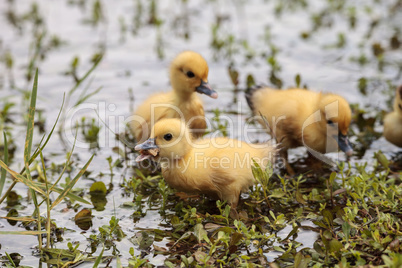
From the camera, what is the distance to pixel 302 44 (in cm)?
694

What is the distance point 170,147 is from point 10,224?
112 cm

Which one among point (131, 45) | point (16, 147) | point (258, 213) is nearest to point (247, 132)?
point (258, 213)

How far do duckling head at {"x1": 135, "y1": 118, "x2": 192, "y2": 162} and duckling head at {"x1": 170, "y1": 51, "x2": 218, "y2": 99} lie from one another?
3.10ft

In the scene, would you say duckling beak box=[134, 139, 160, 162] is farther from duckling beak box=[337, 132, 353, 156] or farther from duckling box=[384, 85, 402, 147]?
duckling box=[384, 85, 402, 147]

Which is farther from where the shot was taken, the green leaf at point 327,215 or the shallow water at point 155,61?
the shallow water at point 155,61

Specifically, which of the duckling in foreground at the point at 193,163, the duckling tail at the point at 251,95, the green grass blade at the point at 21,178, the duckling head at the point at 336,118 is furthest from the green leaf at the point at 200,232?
the duckling tail at the point at 251,95

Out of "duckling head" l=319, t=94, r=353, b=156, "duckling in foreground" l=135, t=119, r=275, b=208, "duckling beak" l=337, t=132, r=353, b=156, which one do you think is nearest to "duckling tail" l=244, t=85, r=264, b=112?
"duckling head" l=319, t=94, r=353, b=156

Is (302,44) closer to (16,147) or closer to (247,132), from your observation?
(247,132)

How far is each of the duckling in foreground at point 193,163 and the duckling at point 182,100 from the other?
2.75 feet

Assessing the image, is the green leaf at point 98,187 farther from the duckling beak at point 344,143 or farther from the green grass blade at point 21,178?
the duckling beak at point 344,143

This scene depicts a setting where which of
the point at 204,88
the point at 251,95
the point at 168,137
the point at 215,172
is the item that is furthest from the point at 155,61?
the point at 215,172

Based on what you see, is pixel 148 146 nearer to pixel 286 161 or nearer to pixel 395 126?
pixel 286 161

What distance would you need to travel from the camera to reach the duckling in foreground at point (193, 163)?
351 cm

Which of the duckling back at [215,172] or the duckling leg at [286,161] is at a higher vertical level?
the duckling back at [215,172]
